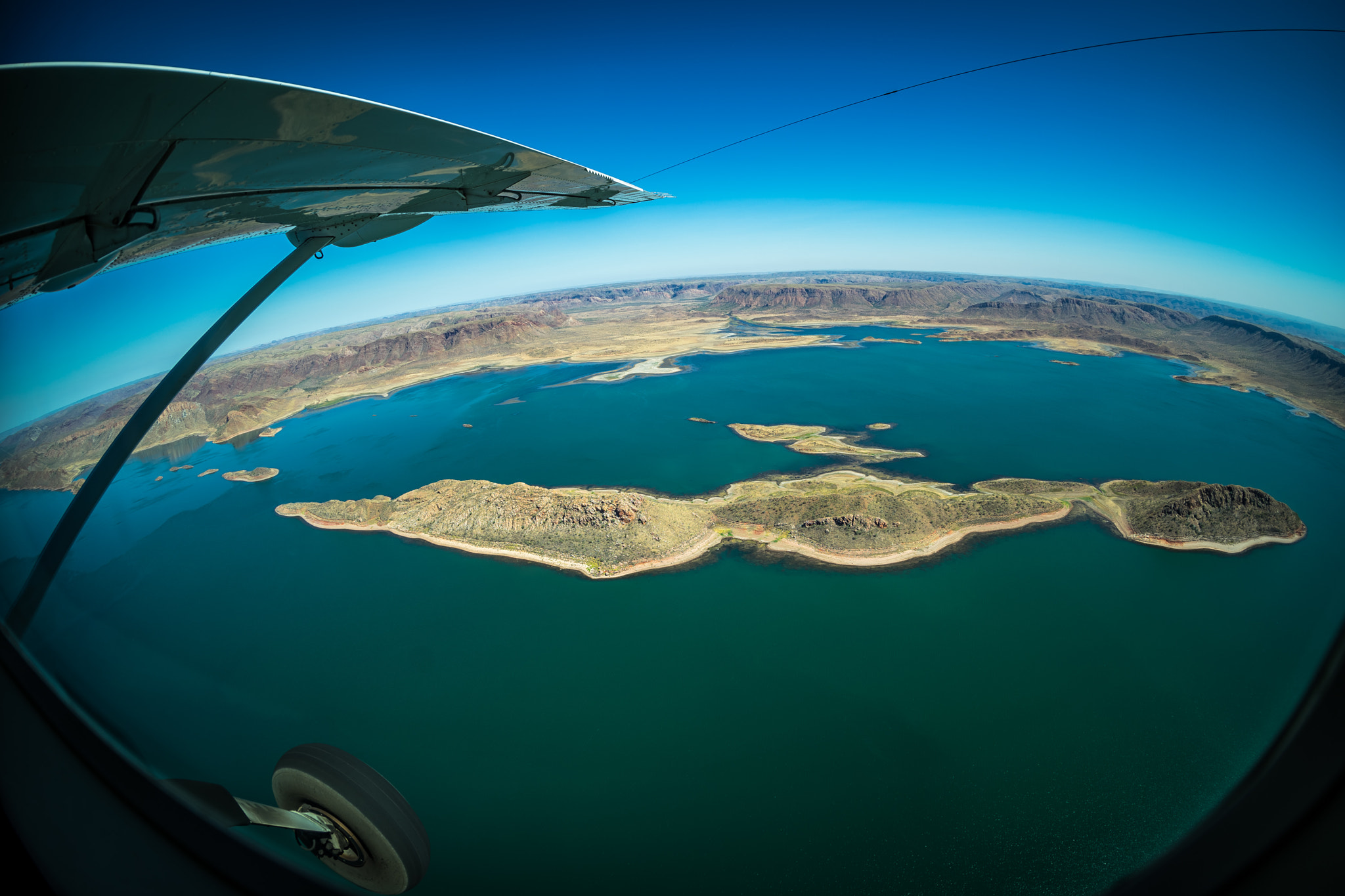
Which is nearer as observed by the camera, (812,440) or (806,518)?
(806,518)

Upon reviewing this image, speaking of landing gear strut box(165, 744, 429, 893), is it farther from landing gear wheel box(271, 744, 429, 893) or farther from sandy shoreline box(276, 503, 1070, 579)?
sandy shoreline box(276, 503, 1070, 579)

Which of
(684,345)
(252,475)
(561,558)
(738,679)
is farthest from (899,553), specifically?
(684,345)

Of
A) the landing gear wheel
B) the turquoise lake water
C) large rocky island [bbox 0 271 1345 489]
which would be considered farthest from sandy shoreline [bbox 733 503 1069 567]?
the landing gear wheel

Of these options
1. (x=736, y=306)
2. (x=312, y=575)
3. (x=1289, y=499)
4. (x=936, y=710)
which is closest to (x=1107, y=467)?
(x=1289, y=499)

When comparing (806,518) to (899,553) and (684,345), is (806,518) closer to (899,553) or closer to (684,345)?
(899,553)

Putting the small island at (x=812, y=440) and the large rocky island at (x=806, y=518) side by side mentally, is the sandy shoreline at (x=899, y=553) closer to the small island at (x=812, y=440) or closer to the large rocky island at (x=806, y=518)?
the large rocky island at (x=806, y=518)

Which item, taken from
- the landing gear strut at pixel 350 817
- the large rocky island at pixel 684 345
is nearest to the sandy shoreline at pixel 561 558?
the large rocky island at pixel 684 345
